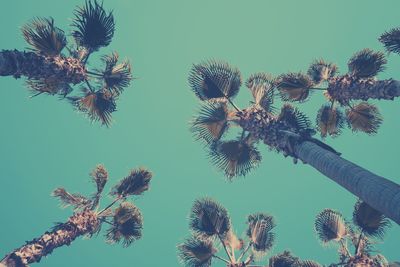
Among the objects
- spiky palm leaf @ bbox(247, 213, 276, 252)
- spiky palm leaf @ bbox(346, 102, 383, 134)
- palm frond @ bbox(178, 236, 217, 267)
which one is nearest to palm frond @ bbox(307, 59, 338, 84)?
spiky palm leaf @ bbox(346, 102, 383, 134)

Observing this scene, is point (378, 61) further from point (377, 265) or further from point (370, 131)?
point (377, 265)

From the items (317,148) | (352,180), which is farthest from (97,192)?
(352,180)

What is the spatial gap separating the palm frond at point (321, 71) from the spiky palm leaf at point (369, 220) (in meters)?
4.04

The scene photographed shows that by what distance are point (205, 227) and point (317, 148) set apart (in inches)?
192

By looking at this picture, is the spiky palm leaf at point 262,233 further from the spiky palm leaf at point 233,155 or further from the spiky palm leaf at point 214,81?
the spiky palm leaf at point 214,81

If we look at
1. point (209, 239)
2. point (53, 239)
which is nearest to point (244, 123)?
point (209, 239)

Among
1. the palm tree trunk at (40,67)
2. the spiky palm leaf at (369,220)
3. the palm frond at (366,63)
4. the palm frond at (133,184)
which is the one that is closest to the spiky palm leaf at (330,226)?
the spiky palm leaf at (369,220)

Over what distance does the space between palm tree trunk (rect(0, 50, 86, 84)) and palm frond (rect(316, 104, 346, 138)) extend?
7.70 m

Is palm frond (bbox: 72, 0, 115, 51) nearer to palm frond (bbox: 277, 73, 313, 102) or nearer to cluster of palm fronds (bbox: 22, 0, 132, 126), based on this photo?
cluster of palm fronds (bbox: 22, 0, 132, 126)

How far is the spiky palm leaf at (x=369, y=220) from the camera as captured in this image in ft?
39.4

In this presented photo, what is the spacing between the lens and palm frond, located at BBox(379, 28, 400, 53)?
37.8 feet

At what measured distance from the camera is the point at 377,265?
12008mm

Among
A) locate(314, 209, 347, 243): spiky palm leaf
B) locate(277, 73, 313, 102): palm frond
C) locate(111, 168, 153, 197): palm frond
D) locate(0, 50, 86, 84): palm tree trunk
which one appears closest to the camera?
locate(0, 50, 86, 84): palm tree trunk

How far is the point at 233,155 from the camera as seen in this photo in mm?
13211
